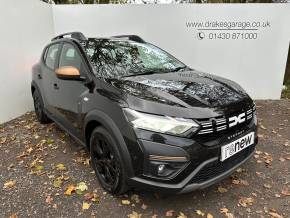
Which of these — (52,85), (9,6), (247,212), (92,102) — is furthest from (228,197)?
(9,6)

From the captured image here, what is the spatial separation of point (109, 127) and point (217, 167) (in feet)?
3.55

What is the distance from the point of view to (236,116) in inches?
107

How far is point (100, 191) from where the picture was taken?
3.23 meters

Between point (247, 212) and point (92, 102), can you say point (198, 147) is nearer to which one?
point (247, 212)

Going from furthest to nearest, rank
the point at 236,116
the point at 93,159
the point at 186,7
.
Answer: the point at 186,7, the point at 93,159, the point at 236,116

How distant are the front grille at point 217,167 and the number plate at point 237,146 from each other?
56 millimetres

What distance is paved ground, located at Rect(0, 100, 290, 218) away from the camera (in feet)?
9.57

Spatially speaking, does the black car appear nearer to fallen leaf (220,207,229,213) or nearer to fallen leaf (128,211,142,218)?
fallen leaf (128,211,142,218)

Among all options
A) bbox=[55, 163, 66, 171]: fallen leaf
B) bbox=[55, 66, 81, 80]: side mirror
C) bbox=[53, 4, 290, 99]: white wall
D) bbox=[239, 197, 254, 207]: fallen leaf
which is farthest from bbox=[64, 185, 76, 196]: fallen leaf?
bbox=[53, 4, 290, 99]: white wall

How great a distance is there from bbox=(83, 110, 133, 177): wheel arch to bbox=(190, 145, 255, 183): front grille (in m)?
0.60

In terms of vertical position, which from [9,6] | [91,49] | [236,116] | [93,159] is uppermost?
[9,6]

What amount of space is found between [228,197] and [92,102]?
1.79 meters

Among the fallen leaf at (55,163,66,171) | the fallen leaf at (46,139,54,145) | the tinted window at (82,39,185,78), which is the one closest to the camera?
the tinted window at (82,39,185,78)

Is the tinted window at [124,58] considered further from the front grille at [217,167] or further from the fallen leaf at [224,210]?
the fallen leaf at [224,210]
